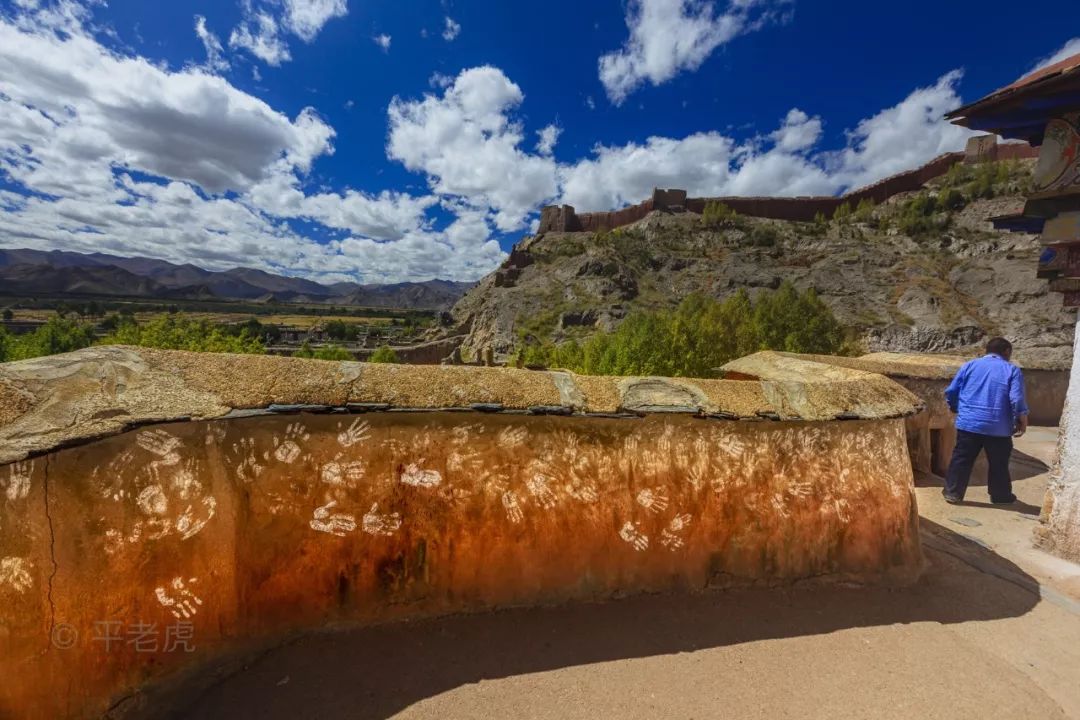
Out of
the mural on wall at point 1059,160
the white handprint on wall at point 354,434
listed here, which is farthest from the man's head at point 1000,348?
the white handprint on wall at point 354,434

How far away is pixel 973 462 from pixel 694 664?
5851mm

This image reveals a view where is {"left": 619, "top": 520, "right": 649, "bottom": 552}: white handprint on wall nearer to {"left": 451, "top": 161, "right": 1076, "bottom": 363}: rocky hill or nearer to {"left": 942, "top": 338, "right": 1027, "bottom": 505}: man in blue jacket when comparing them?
{"left": 942, "top": 338, "right": 1027, "bottom": 505}: man in blue jacket

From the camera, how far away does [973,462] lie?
6.25 meters

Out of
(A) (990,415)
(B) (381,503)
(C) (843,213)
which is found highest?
(C) (843,213)

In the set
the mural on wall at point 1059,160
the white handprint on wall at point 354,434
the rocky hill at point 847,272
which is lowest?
the white handprint on wall at point 354,434

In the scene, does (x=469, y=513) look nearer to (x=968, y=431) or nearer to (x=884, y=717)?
(x=884, y=717)

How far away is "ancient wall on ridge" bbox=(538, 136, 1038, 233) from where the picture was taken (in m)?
57.4

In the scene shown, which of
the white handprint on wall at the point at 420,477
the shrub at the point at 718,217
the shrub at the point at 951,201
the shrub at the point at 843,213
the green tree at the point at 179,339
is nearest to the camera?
the white handprint on wall at the point at 420,477

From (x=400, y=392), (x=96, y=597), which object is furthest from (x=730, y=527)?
(x=96, y=597)

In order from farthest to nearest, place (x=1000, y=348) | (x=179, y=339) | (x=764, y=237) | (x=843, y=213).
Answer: (x=843, y=213)
(x=764, y=237)
(x=179, y=339)
(x=1000, y=348)

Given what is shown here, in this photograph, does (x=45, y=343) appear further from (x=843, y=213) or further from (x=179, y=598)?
(x=843, y=213)

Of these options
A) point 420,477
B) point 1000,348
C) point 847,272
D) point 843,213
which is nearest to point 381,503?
point 420,477

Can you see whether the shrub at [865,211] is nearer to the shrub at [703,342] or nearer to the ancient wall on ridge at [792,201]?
the ancient wall on ridge at [792,201]

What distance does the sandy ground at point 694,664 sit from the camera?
8.07 ft
